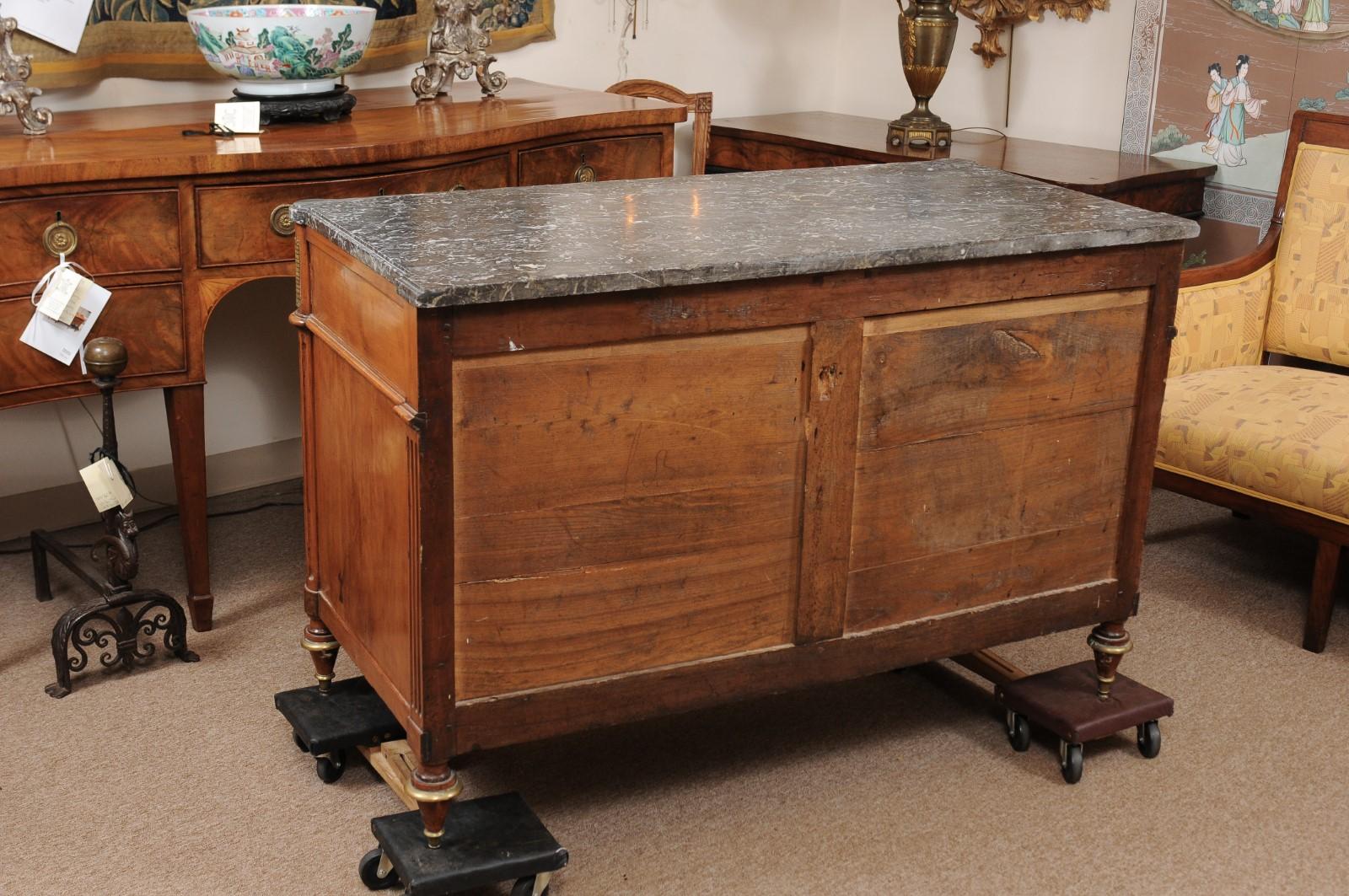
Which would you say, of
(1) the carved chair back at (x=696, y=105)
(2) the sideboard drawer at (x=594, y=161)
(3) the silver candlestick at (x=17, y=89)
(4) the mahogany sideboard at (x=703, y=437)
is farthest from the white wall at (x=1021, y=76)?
(3) the silver candlestick at (x=17, y=89)

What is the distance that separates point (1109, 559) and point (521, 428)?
1.10 meters

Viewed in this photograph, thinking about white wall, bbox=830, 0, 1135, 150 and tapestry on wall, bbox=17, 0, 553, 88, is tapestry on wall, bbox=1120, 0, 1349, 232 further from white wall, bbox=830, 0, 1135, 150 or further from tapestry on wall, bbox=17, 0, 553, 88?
tapestry on wall, bbox=17, 0, 553, 88

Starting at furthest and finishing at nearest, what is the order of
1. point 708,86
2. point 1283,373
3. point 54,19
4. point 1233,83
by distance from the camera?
point 708,86, point 1233,83, point 1283,373, point 54,19

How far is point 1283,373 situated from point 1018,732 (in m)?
1.19

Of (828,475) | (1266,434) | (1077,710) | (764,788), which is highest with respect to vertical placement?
(828,475)

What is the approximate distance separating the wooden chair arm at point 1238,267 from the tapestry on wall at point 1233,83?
349 millimetres

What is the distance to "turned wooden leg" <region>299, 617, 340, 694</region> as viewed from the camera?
2.35 metres

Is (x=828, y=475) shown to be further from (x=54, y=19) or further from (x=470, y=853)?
(x=54, y=19)

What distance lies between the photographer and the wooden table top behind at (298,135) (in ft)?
8.05

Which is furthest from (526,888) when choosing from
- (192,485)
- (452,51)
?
(452,51)

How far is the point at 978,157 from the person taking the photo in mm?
3770

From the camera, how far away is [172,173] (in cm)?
249

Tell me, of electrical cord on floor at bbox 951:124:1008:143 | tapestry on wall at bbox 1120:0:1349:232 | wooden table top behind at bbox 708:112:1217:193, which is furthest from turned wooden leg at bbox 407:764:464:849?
electrical cord on floor at bbox 951:124:1008:143

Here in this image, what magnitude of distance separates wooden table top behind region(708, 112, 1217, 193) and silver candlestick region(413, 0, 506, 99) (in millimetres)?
962
